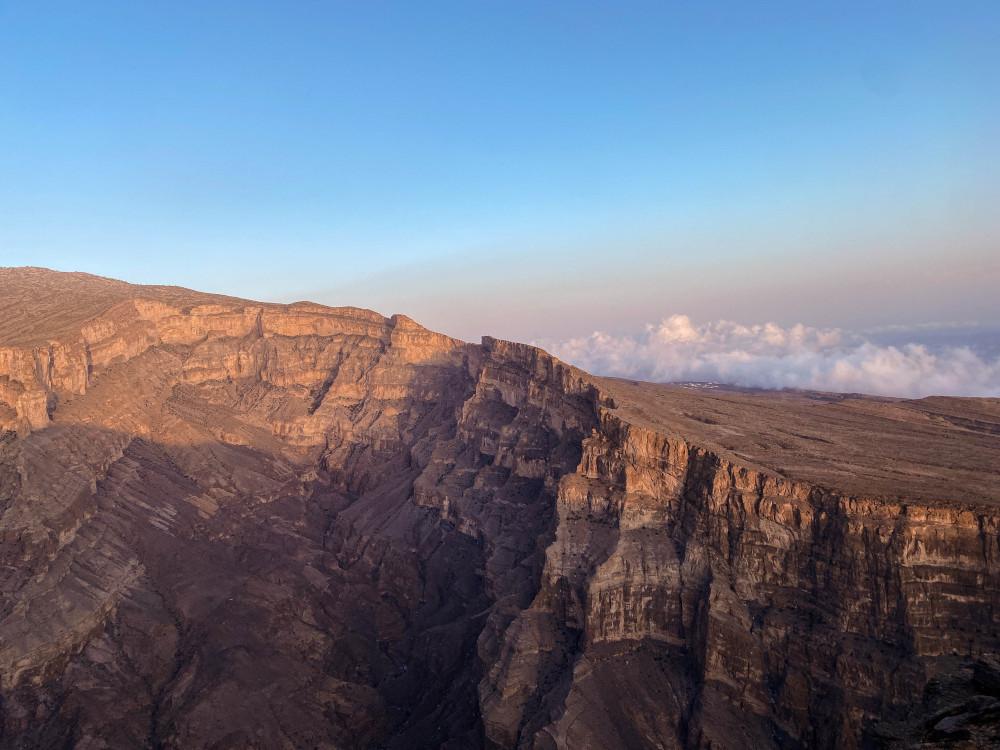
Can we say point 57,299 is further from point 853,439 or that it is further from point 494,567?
point 853,439

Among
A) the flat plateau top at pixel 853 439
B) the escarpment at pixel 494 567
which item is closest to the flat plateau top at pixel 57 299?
the escarpment at pixel 494 567

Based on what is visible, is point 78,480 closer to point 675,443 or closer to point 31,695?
point 31,695

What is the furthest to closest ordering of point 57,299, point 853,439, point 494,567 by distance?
1. point 57,299
2. point 494,567
3. point 853,439

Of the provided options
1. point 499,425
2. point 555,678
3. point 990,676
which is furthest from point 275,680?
point 990,676

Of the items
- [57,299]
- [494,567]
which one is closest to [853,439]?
[494,567]

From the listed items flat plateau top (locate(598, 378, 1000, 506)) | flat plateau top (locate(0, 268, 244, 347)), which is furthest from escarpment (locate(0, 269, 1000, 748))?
flat plateau top (locate(0, 268, 244, 347))

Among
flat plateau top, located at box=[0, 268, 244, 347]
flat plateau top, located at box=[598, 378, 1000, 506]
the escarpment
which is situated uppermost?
flat plateau top, located at box=[0, 268, 244, 347]

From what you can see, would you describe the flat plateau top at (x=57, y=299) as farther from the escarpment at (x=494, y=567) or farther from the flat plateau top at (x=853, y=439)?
the flat plateau top at (x=853, y=439)

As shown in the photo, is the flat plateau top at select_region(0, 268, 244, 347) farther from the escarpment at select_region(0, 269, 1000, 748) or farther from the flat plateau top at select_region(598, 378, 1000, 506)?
the flat plateau top at select_region(598, 378, 1000, 506)
